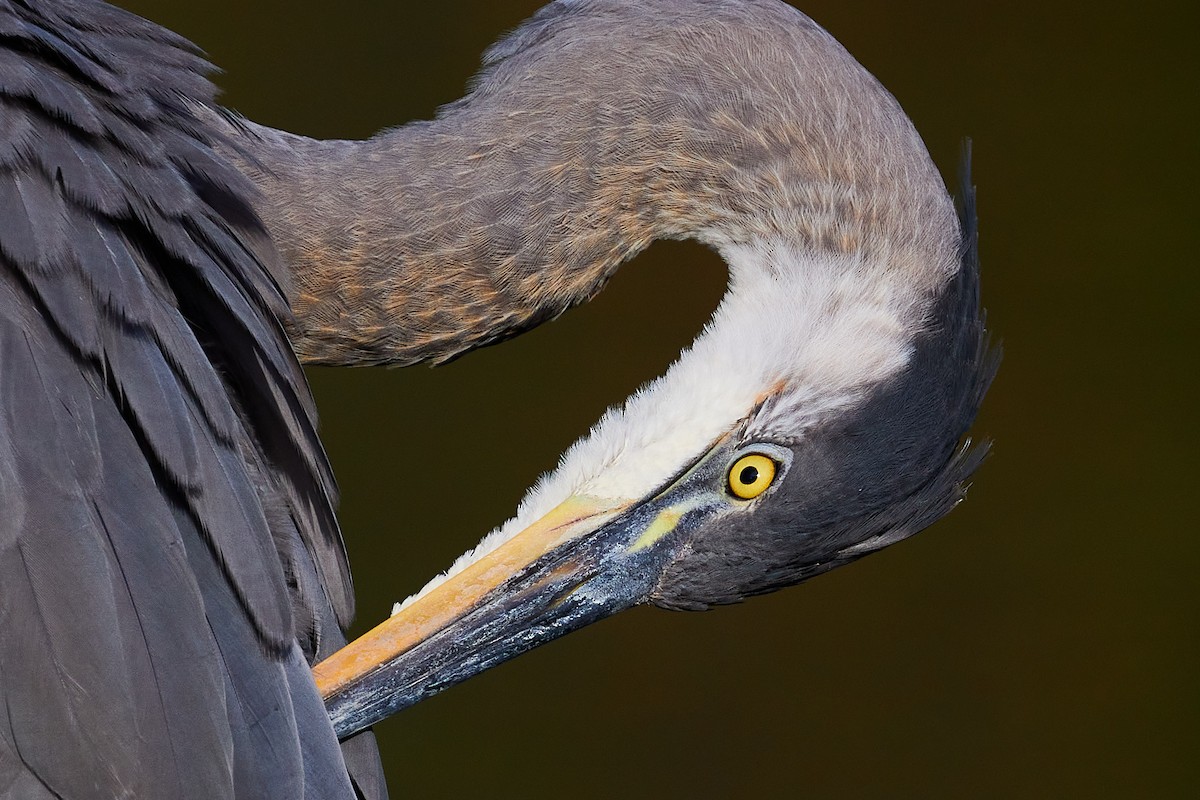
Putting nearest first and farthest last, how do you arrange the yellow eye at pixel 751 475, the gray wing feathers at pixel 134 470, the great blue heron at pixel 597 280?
the gray wing feathers at pixel 134 470 < the great blue heron at pixel 597 280 < the yellow eye at pixel 751 475

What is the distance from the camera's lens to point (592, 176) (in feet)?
4.49

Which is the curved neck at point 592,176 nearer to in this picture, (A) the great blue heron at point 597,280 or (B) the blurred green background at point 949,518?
(A) the great blue heron at point 597,280

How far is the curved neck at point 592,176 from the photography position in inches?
53.3

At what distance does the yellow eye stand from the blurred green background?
6.17 feet

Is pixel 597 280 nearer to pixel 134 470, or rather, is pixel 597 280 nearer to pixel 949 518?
pixel 134 470

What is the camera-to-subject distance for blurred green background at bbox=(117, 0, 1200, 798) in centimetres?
311

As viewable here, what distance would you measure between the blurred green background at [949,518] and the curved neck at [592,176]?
1801mm

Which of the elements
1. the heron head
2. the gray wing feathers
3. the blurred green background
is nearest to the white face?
the heron head

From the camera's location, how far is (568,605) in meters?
1.36

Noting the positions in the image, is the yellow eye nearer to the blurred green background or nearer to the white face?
the white face

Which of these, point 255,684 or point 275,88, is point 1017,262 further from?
point 255,684

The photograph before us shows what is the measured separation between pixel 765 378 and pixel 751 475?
0.32 ft

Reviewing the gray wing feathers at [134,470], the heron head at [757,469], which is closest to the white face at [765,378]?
the heron head at [757,469]

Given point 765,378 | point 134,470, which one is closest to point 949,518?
point 765,378
